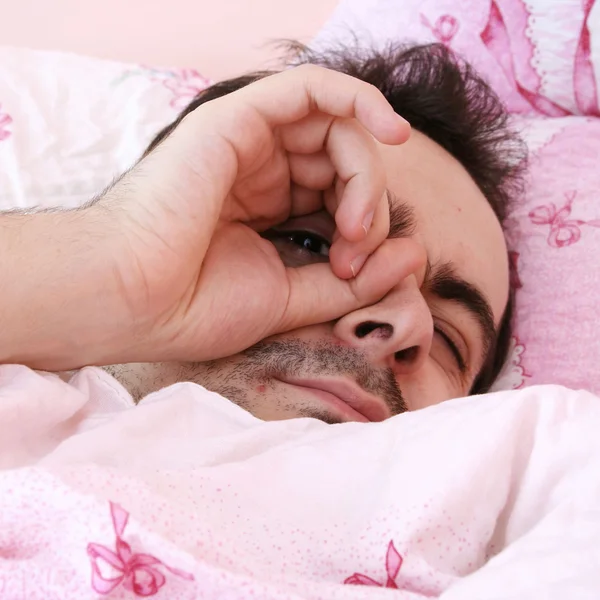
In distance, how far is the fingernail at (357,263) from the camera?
817 millimetres

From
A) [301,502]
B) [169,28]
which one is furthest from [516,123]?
[301,502]

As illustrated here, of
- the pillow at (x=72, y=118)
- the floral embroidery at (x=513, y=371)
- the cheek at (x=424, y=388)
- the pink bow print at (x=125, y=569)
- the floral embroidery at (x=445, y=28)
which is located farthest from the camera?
the floral embroidery at (x=445, y=28)

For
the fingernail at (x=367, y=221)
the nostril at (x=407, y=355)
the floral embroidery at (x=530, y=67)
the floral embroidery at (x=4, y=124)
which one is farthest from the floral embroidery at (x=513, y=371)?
the floral embroidery at (x=4, y=124)

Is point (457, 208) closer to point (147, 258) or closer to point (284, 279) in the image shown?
point (284, 279)

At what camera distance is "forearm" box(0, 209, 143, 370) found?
0.66m

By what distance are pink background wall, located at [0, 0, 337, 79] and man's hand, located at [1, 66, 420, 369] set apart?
102cm

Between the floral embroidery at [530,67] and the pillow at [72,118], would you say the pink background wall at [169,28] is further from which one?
the floral embroidery at [530,67]

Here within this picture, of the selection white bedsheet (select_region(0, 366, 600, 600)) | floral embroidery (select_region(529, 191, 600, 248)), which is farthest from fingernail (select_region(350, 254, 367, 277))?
floral embroidery (select_region(529, 191, 600, 248))

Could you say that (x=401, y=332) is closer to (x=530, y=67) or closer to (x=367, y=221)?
(x=367, y=221)

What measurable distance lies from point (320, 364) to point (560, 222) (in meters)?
0.61

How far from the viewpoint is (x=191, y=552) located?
1.44 ft

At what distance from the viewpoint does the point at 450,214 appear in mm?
938

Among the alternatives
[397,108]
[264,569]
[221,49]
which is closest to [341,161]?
[397,108]

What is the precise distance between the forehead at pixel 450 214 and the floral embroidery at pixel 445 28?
0.43m
